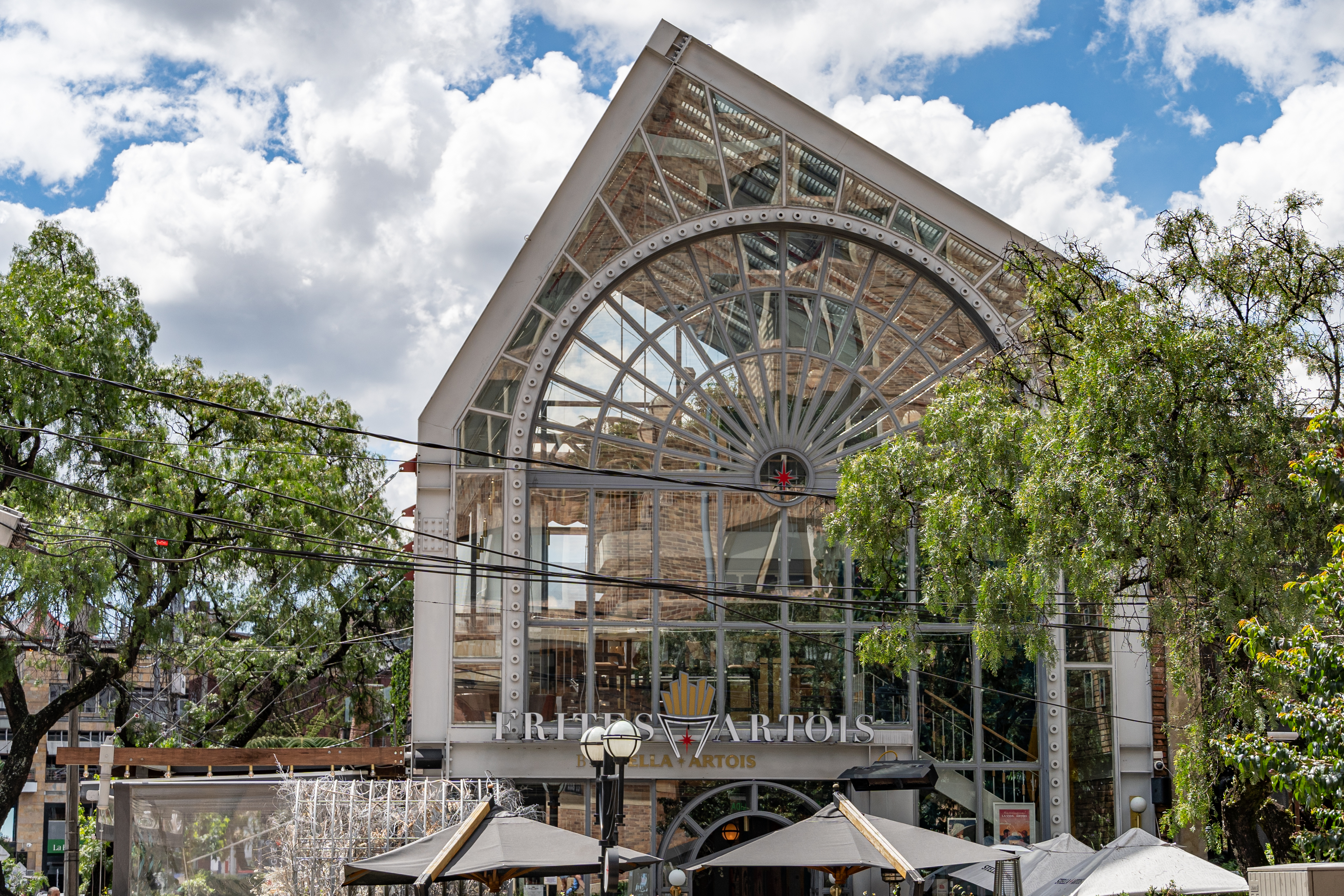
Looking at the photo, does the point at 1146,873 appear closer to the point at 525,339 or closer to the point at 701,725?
the point at 701,725

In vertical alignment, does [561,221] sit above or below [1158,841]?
above

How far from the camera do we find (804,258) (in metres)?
21.9

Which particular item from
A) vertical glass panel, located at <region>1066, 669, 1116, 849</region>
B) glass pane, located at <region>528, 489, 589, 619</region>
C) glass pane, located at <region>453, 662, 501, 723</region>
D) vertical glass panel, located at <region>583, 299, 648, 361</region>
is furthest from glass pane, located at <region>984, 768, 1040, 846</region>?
vertical glass panel, located at <region>583, 299, 648, 361</region>

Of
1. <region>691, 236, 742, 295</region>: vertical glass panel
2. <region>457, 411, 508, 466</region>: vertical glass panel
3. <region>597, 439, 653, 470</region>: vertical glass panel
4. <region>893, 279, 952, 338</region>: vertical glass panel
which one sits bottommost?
<region>597, 439, 653, 470</region>: vertical glass panel

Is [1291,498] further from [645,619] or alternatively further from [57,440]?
[57,440]

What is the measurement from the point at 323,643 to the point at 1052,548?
21796 mm

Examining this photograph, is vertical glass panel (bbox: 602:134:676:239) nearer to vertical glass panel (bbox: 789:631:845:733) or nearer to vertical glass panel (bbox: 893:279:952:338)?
vertical glass panel (bbox: 893:279:952:338)

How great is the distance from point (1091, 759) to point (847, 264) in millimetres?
9170

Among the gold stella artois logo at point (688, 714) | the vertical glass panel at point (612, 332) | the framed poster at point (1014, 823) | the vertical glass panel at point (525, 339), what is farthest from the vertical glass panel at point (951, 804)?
the vertical glass panel at point (525, 339)

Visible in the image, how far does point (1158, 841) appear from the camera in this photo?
1491 cm

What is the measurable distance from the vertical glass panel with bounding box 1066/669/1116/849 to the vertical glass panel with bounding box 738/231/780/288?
8.28 meters

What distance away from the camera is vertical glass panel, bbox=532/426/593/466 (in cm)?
2123

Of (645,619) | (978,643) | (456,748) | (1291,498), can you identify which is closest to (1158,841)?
(978,643)

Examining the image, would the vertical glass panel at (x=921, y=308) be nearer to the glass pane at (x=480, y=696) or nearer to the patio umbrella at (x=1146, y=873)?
the glass pane at (x=480, y=696)
